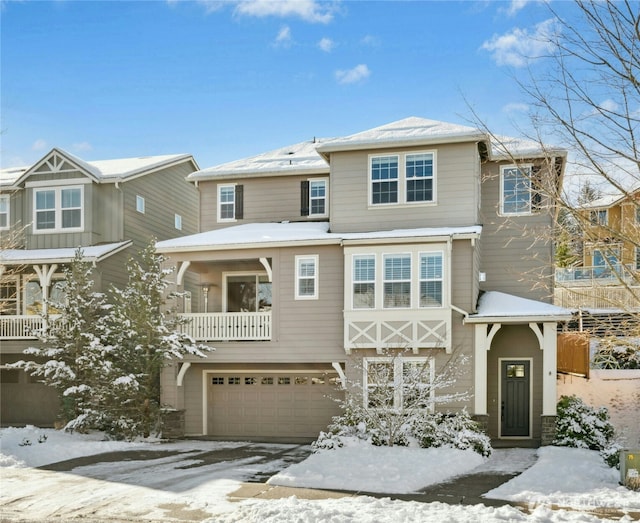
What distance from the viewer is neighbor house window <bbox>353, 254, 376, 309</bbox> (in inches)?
708

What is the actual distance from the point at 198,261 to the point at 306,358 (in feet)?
14.4

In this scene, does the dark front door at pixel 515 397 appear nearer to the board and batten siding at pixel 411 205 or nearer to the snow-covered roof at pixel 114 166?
the board and batten siding at pixel 411 205

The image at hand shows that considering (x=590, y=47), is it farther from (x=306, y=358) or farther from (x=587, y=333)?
(x=306, y=358)

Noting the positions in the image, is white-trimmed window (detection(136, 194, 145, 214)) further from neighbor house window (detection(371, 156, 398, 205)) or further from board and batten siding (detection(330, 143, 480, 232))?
neighbor house window (detection(371, 156, 398, 205))

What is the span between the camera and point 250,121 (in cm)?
1864

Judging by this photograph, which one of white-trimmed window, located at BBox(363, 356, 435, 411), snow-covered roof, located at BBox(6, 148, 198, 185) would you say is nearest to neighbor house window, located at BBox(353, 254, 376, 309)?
white-trimmed window, located at BBox(363, 356, 435, 411)

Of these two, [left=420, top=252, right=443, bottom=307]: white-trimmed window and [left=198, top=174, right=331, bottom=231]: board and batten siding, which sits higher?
[left=198, top=174, right=331, bottom=231]: board and batten siding

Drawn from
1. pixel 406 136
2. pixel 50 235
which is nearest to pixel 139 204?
pixel 50 235

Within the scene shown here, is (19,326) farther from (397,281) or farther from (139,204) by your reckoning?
(397,281)

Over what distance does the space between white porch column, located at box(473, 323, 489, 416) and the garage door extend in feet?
13.3

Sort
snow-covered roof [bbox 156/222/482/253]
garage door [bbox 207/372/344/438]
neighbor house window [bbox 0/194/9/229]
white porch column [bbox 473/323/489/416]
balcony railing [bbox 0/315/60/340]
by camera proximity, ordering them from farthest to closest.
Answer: neighbor house window [bbox 0/194/9/229] < balcony railing [bbox 0/315/60/340] < garage door [bbox 207/372/344/438] < snow-covered roof [bbox 156/222/482/253] < white porch column [bbox 473/323/489/416]

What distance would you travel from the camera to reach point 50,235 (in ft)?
75.1

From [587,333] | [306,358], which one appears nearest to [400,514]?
[587,333]

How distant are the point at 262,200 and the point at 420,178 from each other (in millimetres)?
5679
